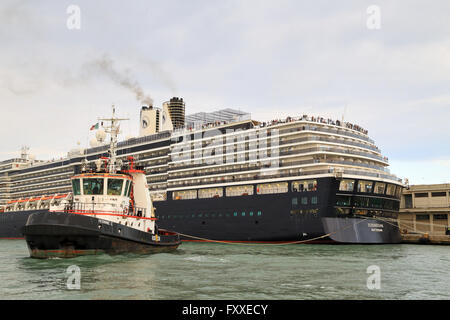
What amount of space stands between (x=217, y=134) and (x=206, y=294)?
1837 inches

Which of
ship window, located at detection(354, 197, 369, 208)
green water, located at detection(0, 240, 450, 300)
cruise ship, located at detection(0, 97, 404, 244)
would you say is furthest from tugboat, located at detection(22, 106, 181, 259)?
ship window, located at detection(354, 197, 369, 208)

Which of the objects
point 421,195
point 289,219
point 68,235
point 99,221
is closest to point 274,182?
point 289,219

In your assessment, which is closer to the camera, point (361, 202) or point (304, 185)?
point (361, 202)

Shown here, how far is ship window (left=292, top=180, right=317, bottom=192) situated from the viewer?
163 feet

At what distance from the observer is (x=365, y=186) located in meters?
50.7

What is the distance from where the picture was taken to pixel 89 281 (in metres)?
20.0

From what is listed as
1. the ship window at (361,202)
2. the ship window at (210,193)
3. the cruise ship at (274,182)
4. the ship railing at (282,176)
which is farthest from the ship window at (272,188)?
the ship window at (361,202)

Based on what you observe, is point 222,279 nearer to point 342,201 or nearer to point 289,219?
point 289,219

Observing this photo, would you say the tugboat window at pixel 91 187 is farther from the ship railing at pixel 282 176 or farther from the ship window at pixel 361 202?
the ship window at pixel 361 202

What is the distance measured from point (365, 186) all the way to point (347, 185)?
2.94 m

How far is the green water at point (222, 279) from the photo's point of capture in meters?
17.3

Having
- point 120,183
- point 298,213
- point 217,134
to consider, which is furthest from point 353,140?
point 120,183

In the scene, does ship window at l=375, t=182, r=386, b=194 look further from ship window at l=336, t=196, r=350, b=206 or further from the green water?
the green water

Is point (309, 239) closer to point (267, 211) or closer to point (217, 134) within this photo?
point (267, 211)
